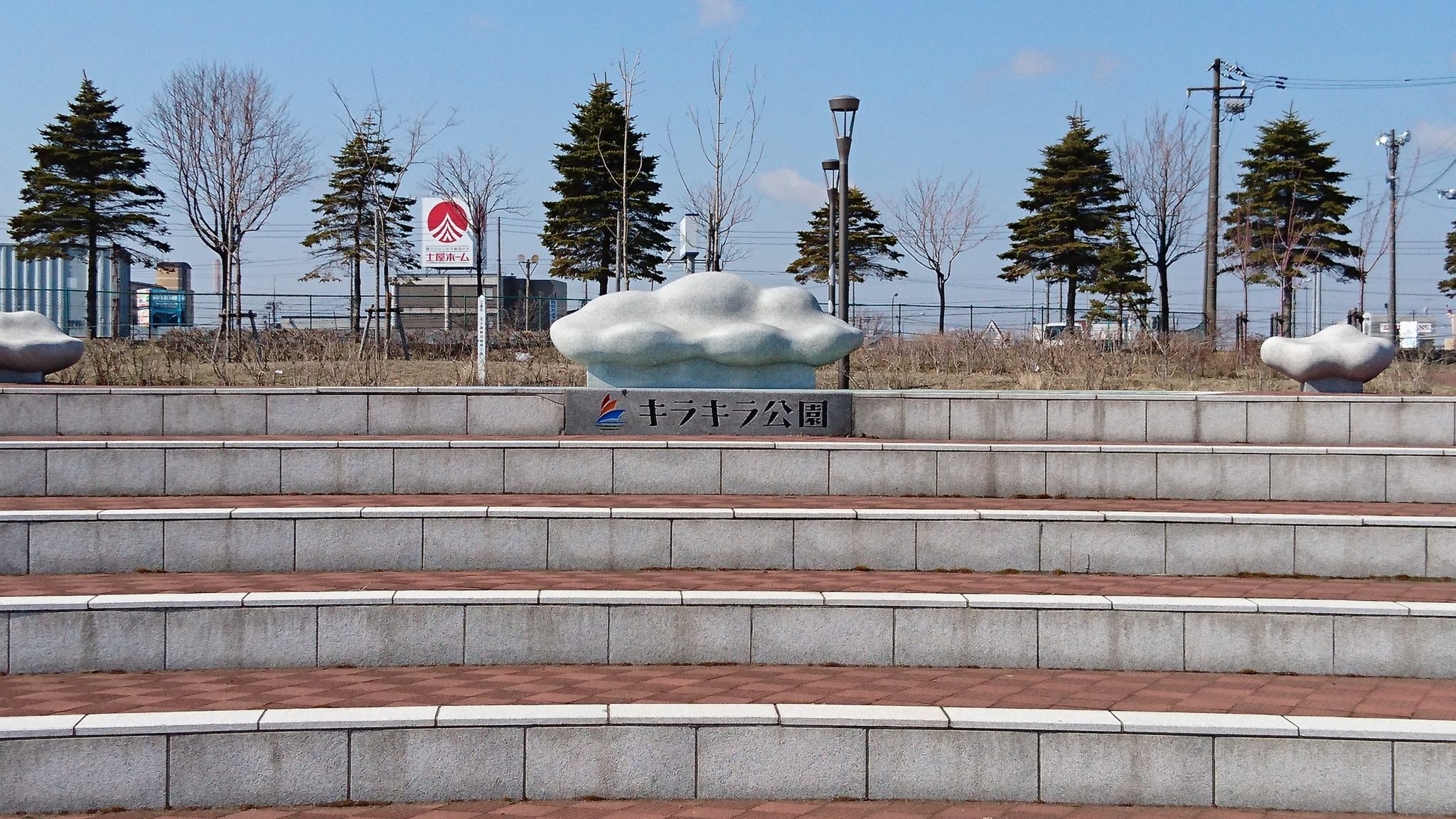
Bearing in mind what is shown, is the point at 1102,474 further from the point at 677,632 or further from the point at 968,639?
the point at 677,632

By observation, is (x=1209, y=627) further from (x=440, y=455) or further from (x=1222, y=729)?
(x=440, y=455)

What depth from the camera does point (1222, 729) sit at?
5152 millimetres

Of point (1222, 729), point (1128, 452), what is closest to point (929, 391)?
point (1128, 452)

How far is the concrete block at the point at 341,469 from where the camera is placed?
32.2 feet

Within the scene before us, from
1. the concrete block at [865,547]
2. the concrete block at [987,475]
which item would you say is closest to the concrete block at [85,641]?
the concrete block at [865,547]

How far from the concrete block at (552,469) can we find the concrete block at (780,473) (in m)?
1.13

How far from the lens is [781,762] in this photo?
17.0 ft

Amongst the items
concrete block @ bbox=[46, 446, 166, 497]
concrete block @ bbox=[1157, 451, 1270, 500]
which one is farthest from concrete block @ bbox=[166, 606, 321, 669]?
concrete block @ bbox=[1157, 451, 1270, 500]

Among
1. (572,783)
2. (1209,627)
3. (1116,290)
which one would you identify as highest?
(1116,290)

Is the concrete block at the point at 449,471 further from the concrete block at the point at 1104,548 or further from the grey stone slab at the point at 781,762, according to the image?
the grey stone slab at the point at 781,762

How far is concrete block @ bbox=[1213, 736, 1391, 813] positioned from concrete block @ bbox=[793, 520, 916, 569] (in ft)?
10.00

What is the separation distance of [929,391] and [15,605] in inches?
350

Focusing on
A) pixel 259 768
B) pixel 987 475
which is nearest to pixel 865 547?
pixel 987 475

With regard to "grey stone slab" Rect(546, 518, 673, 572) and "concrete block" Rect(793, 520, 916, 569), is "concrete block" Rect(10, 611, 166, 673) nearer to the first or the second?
"grey stone slab" Rect(546, 518, 673, 572)
